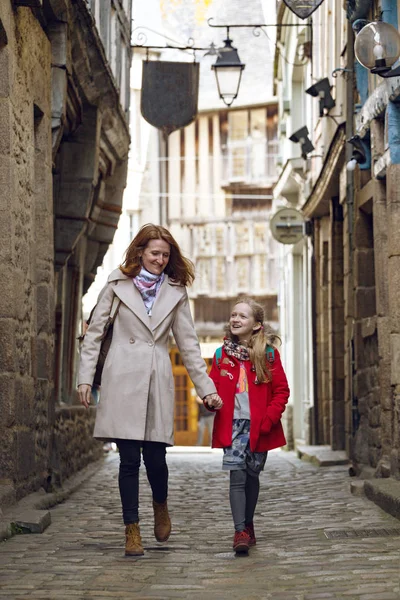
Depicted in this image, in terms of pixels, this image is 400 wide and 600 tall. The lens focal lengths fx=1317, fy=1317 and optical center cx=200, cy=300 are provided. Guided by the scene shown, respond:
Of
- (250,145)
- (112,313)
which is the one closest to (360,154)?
(112,313)

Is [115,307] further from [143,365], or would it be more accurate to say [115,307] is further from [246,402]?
[246,402]

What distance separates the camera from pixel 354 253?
1284 cm

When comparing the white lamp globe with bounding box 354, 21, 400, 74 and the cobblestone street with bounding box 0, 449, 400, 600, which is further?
the white lamp globe with bounding box 354, 21, 400, 74

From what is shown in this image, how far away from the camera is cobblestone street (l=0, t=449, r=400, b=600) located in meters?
5.44

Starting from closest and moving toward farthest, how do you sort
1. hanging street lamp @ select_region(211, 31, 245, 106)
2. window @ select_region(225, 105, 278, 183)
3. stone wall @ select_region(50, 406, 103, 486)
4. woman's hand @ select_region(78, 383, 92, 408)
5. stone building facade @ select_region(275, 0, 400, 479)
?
woman's hand @ select_region(78, 383, 92, 408) < stone building facade @ select_region(275, 0, 400, 479) < stone wall @ select_region(50, 406, 103, 486) < hanging street lamp @ select_region(211, 31, 245, 106) < window @ select_region(225, 105, 278, 183)

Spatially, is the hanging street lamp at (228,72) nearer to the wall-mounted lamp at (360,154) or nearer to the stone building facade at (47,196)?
the stone building facade at (47,196)

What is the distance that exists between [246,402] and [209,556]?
0.81m

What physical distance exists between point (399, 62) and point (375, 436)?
3.47m

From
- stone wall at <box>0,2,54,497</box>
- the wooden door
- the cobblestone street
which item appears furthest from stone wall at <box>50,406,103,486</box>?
the wooden door

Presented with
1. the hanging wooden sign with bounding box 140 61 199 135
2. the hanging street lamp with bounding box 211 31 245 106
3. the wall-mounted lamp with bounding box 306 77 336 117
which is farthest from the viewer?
the hanging street lamp with bounding box 211 31 245 106

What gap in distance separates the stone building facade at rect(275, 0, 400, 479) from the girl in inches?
116

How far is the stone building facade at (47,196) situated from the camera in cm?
800

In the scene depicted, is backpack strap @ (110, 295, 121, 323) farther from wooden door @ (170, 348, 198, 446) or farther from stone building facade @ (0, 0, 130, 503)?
wooden door @ (170, 348, 198, 446)

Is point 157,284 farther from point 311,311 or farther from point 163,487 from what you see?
point 311,311
